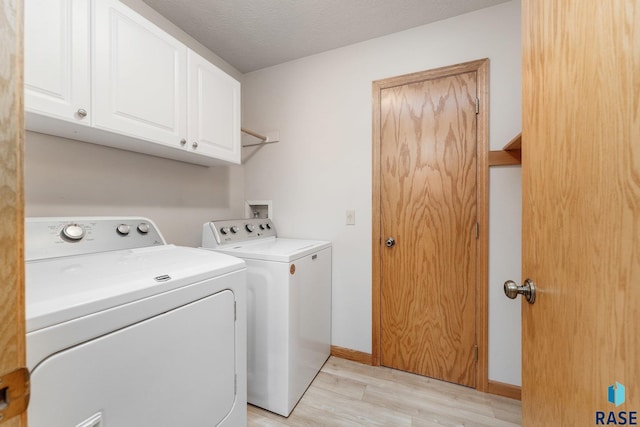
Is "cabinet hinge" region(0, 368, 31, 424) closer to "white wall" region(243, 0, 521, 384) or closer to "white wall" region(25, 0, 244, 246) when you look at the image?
"white wall" region(25, 0, 244, 246)

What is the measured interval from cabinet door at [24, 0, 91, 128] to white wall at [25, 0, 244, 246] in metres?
0.31

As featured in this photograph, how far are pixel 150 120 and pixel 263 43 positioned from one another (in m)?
1.17

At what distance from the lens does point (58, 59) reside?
0.95 metres

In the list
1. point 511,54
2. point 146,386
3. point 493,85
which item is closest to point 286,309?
point 146,386

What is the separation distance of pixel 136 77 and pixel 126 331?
3.82ft

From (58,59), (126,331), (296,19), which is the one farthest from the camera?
(296,19)

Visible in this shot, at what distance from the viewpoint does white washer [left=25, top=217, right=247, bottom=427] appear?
58 centimetres

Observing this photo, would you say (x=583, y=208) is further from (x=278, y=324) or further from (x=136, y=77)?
(x=136, y=77)

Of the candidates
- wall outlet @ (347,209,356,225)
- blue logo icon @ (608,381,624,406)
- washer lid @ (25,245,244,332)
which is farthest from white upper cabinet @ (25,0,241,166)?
blue logo icon @ (608,381,624,406)

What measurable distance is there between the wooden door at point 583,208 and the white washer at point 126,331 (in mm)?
1027

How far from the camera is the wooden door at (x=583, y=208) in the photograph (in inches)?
15.4

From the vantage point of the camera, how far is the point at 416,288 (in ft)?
5.84

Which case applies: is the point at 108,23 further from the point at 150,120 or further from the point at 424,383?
the point at 424,383

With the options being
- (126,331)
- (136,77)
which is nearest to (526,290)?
(126,331)
